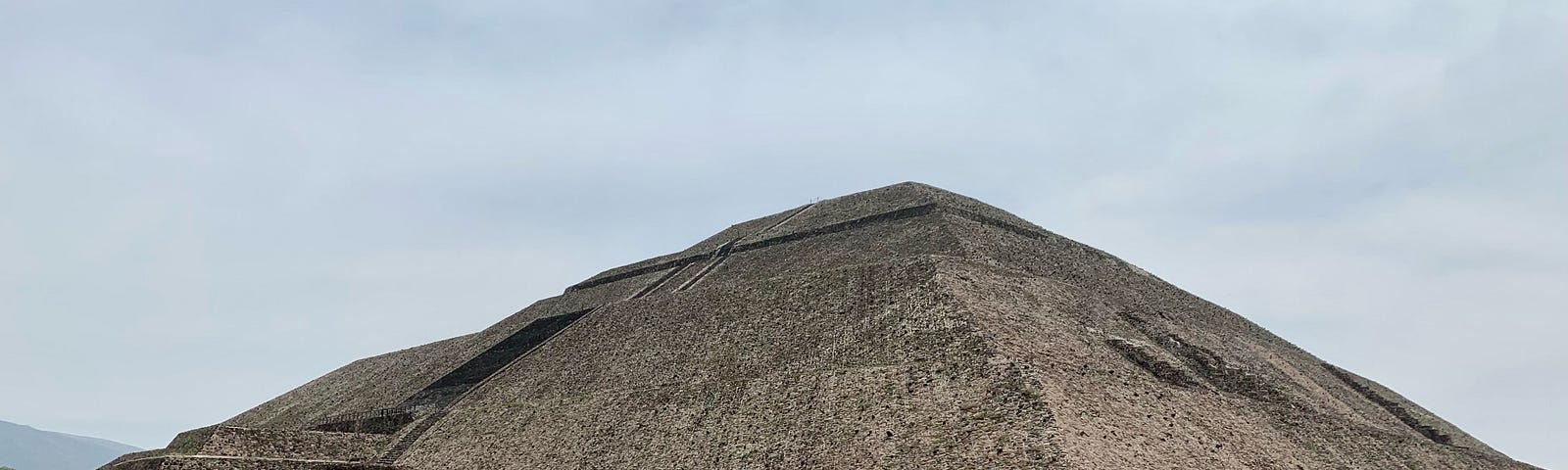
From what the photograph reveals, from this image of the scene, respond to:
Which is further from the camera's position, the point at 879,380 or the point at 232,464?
the point at 232,464

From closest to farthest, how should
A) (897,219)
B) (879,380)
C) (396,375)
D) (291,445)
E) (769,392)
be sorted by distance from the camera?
(879,380) → (769,392) → (291,445) → (897,219) → (396,375)

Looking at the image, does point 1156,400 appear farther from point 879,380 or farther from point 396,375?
point 396,375

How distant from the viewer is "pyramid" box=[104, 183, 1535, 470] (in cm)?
1930

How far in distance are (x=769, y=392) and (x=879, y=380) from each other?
2.86 metres

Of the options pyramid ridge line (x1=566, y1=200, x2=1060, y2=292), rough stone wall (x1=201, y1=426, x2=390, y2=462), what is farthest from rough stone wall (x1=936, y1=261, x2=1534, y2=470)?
rough stone wall (x1=201, y1=426, x2=390, y2=462)

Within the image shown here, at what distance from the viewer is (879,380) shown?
69.8 feet

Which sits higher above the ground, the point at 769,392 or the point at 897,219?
the point at 897,219

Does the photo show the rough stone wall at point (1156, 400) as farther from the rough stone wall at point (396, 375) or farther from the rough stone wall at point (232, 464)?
the rough stone wall at point (232, 464)

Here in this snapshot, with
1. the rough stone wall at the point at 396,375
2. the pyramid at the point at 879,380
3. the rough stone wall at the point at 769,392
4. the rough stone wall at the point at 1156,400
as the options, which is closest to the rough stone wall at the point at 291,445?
the pyramid at the point at 879,380

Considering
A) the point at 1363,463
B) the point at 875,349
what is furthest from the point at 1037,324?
the point at 1363,463

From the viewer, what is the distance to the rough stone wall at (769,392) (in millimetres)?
18812

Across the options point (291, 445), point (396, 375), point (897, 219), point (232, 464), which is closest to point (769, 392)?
point (897, 219)

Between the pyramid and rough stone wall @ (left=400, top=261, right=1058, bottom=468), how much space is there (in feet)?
0.22

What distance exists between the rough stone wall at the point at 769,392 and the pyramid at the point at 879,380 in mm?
66
